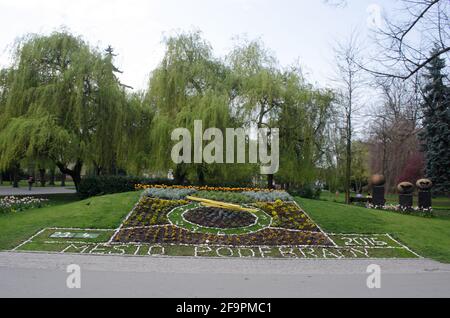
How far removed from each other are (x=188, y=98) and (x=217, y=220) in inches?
406

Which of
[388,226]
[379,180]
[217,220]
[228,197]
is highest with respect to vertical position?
[379,180]

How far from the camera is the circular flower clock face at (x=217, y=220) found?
11372 mm

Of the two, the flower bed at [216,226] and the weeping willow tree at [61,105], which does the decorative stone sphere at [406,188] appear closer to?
the flower bed at [216,226]

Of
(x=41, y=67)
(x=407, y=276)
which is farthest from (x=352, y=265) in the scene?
(x=41, y=67)

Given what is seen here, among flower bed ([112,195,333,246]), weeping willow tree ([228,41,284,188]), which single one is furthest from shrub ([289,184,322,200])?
flower bed ([112,195,333,246])

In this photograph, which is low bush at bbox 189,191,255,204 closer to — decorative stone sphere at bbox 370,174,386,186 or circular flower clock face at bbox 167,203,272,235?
circular flower clock face at bbox 167,203,272,235

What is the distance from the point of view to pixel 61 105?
18922mm

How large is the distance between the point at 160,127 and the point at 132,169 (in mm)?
3352

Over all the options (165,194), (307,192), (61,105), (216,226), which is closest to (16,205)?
(165,194)

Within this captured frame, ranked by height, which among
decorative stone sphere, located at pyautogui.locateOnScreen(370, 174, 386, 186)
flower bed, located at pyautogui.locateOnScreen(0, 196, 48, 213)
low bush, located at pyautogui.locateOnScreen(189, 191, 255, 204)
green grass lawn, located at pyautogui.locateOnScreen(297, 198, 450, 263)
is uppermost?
decorative stone sphere, located at pyautogui.locateOnScreen(370, 174, 386, 186)

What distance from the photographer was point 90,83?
1986cm

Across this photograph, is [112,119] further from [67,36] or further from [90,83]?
[67,36]

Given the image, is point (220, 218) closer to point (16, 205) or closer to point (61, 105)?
point (16, 205)

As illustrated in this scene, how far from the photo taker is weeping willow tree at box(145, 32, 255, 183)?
1902 centimetres
